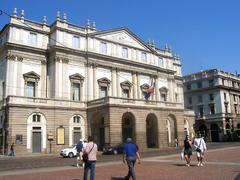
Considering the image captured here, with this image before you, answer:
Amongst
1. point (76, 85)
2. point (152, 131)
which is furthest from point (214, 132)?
point (76, 85)

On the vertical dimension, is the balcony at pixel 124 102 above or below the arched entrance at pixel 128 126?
above

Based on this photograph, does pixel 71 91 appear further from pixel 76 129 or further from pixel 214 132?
pixel 214 132

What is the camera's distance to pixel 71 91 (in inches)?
1831

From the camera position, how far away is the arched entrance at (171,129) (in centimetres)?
5212

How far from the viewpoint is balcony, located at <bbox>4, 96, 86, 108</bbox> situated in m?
39.4

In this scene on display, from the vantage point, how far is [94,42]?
165 feet

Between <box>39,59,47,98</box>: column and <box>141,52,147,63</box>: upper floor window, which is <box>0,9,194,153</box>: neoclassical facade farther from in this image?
<box>141,52,147,63</box>: upper floor window

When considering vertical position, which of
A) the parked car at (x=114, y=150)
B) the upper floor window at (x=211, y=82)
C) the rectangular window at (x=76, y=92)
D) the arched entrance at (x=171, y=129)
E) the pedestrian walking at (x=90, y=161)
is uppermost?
the upper floor window at (x=211, y=82)

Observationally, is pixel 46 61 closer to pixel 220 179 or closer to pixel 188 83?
pixel 220 179

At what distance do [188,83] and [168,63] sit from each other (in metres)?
28.2

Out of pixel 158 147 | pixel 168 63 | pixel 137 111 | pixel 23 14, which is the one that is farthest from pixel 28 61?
pixel 168 63

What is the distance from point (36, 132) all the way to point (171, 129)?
2383cm

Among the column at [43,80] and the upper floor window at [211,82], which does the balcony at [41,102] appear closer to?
the column at [43,80]

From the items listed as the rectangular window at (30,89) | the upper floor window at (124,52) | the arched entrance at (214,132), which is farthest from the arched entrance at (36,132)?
the arched entrance at (214,132)
